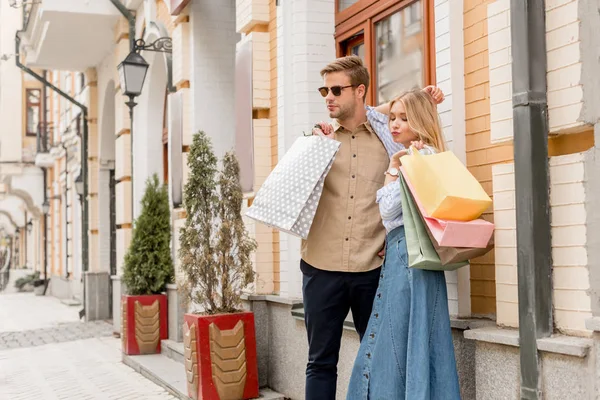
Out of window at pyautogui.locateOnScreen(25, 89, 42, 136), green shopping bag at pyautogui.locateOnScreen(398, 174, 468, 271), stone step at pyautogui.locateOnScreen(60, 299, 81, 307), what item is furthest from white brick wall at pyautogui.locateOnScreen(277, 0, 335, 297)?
window at pyautogui.locateOnScreen(25, 89, 42, 136)

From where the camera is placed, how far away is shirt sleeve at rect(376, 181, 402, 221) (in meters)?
3.56

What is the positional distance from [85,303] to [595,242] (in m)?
13.1

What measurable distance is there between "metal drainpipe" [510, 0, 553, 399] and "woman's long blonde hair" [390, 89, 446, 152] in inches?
15.8

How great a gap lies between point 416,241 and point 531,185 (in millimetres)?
552

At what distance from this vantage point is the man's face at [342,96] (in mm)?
4066

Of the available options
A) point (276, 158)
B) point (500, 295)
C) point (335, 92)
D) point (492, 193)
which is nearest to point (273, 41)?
point (276, 158)

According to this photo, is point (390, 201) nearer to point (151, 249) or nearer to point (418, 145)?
point (418, 145)

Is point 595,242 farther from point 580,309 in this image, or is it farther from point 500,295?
point 500,295

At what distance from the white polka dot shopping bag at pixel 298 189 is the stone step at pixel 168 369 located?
255cm

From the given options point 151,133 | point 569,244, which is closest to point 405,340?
point 569,244

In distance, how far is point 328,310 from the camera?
160 inches

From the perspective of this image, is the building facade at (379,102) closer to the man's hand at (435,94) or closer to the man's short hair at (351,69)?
the man's hand at (435,94)

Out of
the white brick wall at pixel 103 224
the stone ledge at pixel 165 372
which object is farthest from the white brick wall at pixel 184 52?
the white brick wall at pixel 103 224

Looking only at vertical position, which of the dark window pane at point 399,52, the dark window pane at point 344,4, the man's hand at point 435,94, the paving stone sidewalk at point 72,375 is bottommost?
the paving stone sidewalk at point 72,375
